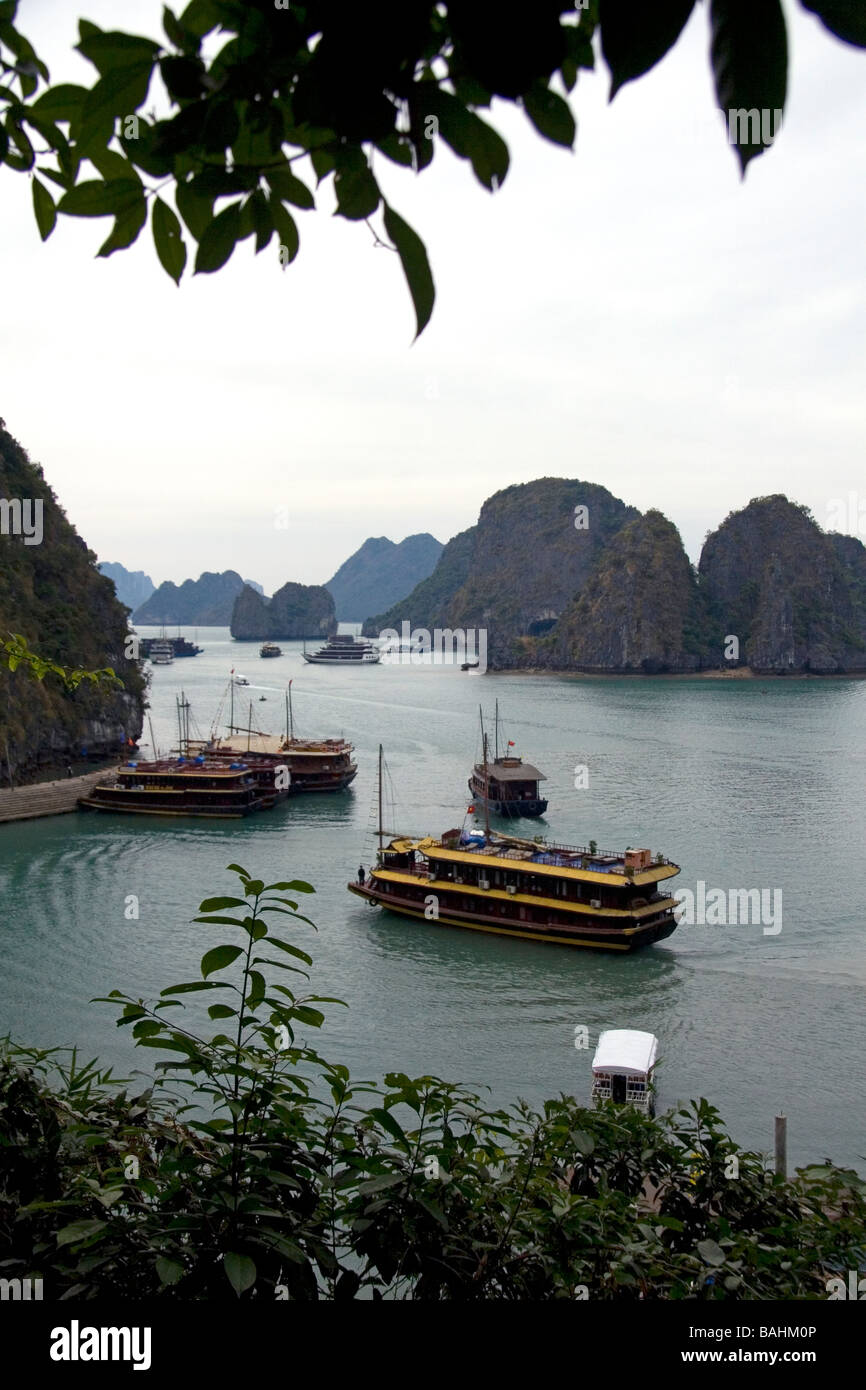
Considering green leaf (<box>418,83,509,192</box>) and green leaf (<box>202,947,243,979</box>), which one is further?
green leaf (<box>202,947,243,979</box>)

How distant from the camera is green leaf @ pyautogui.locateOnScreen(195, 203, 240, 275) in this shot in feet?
3.83

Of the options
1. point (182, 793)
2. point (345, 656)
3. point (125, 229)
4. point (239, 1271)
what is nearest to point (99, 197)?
point (125, 229)

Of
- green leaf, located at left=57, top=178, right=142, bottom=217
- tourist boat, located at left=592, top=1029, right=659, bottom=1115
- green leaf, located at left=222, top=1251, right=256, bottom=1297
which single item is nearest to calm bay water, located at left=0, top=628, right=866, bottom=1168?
tourist boat, located at left=592, top=1029, right=659, bottom=1115

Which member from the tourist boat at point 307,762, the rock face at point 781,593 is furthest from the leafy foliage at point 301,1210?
the rock face at point 781,593

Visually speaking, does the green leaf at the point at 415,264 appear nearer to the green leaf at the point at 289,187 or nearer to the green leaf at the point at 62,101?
the green leaf at the point at 289,187

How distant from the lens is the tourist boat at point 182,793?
38219 mm

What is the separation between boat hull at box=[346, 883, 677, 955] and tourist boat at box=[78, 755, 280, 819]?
14.7 m

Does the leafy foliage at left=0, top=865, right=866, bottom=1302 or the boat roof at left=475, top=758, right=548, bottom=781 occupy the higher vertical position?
the leafy foliage at left=0, top=865, right=866, bottom=1302

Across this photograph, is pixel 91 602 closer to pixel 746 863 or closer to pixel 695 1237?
pixel 746 863

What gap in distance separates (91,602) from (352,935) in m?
37.4

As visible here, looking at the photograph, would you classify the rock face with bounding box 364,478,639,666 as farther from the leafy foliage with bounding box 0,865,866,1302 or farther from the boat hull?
the leafy foliage with bounding box 0,865,866,1302

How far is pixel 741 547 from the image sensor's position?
118m

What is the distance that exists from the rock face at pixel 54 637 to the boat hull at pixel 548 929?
2229 cm

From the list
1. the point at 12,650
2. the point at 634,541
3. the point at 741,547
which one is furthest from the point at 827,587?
the point at 12,650
